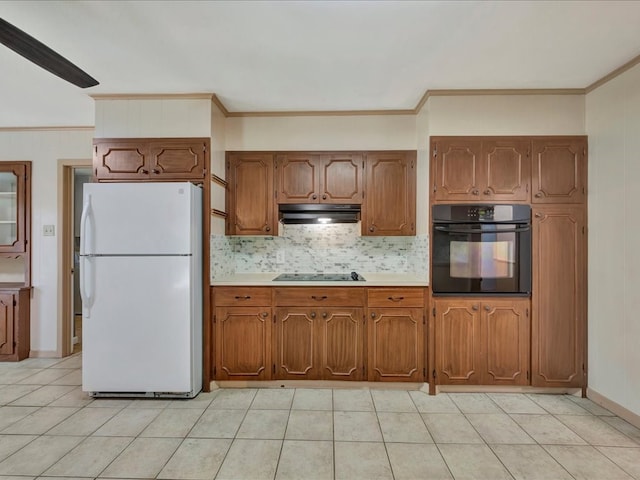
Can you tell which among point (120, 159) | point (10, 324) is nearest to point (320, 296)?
point (120, 159)

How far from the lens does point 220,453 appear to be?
2.03m

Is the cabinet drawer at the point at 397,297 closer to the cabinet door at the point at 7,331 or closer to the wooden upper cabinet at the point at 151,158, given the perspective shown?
the wooden upper cabinet at the point at 151,158

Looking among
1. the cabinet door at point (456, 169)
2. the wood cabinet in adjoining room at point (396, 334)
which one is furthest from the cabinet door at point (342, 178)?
the wood cabinet in adjoining room at point (396, 334)

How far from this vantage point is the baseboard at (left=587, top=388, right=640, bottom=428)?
2.34 metres

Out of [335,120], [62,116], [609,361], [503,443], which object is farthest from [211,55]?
[609,361]

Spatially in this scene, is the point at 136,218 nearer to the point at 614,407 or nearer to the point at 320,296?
the point at 320,296

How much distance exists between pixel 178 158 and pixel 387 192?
1.95m

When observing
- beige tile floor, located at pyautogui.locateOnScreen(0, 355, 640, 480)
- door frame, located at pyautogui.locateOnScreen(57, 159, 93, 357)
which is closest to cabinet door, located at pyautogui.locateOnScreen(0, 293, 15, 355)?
door frame, located at pyautogui.locateOnScreen(57, 159, 93, 357)

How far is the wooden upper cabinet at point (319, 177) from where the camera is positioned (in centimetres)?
324

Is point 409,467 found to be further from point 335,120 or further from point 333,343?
point 335,120

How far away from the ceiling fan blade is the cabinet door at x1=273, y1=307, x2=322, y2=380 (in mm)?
2144

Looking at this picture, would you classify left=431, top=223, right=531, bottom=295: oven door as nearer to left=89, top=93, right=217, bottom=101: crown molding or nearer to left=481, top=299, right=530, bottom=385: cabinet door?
left=481, top=299, right=530, bottom=385: cabinet door

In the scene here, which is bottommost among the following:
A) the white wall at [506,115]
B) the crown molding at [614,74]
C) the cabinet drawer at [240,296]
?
the cabinet drawer at [240,296]

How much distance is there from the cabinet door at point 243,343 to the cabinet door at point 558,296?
229 cm
